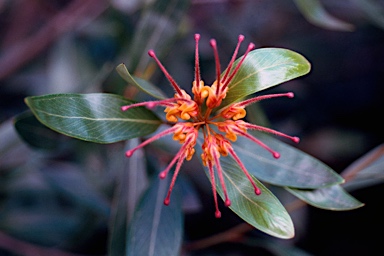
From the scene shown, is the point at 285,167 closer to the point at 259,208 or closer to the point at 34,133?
the point at 259,208

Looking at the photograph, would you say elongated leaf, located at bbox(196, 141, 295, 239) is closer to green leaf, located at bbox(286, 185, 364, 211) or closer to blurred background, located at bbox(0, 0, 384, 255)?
green leaf, located at bbox(286, 185, 364, 211)

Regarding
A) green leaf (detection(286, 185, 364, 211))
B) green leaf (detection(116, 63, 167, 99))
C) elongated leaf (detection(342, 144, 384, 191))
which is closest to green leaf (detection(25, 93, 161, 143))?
green leaf (detection(116, 63, 167, 99))

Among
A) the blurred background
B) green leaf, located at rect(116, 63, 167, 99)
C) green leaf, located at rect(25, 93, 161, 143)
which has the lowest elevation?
the blurred background

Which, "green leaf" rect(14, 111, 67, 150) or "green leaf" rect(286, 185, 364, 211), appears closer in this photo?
"green leaf" rect(286, 185, 364, 211)

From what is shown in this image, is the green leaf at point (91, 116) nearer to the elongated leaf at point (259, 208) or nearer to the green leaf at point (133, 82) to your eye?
the green leaf at point (133, 82)

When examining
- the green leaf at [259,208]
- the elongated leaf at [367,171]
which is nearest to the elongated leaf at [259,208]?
the green leaf at [259,208]

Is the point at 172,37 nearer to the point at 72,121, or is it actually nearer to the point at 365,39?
the point at 72,121

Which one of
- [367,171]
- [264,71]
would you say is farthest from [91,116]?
[367,171]
